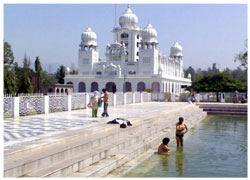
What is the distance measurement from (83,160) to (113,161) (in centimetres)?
89

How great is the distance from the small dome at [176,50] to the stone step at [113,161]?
58.3 metres

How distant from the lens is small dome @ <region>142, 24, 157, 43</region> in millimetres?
52619

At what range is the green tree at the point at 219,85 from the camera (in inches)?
1347

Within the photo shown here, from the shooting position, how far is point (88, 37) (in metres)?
57.9

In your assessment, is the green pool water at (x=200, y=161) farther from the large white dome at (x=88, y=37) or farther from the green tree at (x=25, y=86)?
the large white dome at (x=88, y=37)

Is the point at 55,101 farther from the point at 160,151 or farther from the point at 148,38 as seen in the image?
the point at 148,38

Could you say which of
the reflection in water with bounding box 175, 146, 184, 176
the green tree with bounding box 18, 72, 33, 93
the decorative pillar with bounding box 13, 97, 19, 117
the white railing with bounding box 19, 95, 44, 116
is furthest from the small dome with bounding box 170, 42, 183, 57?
the reflection in water with bounding box 175, 146, 184, 176

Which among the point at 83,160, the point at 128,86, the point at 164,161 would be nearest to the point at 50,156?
the point at 83,160

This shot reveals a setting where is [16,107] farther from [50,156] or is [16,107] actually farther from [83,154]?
[50,156]

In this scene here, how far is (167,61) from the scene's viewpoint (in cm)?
6097

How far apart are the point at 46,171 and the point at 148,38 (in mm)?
48757

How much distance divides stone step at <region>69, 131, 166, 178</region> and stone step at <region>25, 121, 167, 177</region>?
0.35ft

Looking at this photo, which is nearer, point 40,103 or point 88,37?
point 40,103

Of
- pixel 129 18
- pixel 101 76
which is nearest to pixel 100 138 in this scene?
pixel 101 76
